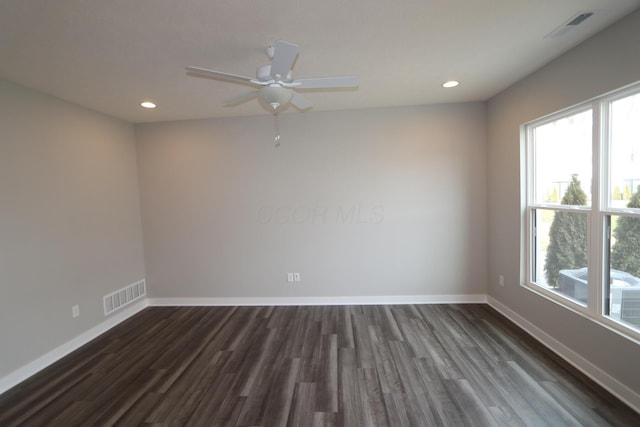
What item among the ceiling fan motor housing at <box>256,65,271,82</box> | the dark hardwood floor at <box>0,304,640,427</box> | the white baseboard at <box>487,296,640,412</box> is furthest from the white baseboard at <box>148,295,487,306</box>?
the ceiling fan motor housing at <box>256,65,271,82</box>

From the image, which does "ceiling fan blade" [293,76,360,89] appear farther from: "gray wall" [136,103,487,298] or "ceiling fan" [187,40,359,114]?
"gray wall" [136,103,487,298]

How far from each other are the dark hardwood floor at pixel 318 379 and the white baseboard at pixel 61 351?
8 centimetres

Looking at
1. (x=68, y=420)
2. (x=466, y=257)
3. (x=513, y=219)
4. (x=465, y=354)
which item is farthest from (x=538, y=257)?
(x=68, y=420)

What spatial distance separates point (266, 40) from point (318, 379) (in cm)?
269

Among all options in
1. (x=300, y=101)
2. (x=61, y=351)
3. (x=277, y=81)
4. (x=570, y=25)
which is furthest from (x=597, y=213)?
Answer: (x=61, y=351)

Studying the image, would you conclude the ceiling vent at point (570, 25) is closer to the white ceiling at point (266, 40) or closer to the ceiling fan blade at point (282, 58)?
the white ceiling at point (266, 40)

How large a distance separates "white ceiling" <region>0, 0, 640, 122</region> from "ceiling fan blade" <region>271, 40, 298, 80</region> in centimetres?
34

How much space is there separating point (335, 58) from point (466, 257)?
2995 millimetres

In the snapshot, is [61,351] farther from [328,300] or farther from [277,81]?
[277,81]

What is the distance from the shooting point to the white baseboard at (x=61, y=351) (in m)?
2.28

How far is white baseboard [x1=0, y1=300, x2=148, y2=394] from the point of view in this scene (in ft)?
7.49

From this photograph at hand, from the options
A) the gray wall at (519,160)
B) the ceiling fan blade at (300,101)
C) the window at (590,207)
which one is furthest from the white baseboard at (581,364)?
the ceiling fan blade at (300,101)

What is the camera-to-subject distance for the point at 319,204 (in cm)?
372

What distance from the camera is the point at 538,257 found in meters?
2.84
